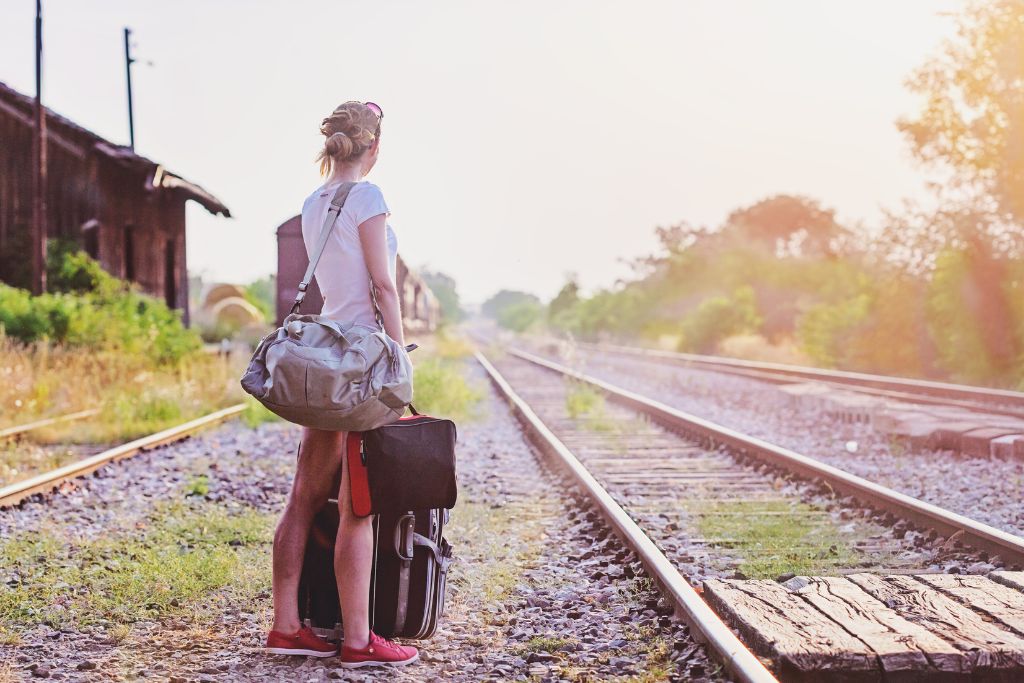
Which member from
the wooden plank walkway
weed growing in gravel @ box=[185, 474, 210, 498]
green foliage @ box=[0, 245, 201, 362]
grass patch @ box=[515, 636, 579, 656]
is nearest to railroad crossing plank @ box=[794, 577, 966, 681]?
the wooden plank walkway

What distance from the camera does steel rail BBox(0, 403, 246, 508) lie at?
5.80 metres

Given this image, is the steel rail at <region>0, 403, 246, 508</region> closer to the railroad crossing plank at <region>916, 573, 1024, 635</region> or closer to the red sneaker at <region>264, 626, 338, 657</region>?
the red sneaker at <region>264, 626, 338, 657</region>

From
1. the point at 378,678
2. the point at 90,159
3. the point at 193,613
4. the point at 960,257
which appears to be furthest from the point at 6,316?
the point at 960,257

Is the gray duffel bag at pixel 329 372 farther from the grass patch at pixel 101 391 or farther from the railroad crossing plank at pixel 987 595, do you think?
the grass patch at pixel 101 391

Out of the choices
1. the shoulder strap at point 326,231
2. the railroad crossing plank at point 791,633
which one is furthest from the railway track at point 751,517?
the shoulder strap at point 326,231

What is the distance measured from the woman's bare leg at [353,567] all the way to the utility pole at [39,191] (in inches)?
553

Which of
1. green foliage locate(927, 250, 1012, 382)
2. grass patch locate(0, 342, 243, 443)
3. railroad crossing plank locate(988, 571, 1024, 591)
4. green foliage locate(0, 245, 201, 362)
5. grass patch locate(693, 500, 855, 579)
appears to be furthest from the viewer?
green foliage locate(927, 250, 1012, 382)

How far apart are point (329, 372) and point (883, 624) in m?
1.99

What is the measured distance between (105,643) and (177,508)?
2.36 m

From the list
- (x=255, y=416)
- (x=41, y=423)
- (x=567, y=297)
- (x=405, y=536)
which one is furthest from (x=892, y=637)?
(x=567, y=297)

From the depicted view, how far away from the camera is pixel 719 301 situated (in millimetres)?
31641

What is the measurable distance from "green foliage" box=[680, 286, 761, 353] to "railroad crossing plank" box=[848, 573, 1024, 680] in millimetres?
27122

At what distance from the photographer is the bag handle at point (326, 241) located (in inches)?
111

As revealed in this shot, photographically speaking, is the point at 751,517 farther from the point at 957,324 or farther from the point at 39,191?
the point at 39,191
